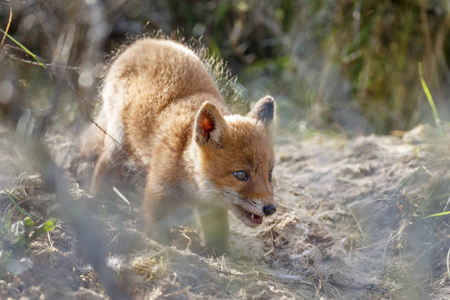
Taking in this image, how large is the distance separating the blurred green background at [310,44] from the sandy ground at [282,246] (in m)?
1.97

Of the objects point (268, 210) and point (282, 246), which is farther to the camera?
point (282, 246)

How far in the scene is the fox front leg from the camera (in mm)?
4754

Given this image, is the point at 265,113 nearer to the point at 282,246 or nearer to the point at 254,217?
the point at 254,217

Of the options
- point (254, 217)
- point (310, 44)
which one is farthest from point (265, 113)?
point (310, 44)

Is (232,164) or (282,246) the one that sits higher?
(232,164)

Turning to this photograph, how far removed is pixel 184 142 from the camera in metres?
4.76

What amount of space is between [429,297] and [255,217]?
1635 millimetres

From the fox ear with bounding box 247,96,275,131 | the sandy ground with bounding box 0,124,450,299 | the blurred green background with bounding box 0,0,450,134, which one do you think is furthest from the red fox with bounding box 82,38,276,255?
the blurred green background with bounding box 0,0,450,134

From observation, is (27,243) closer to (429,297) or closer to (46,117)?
(46,117)

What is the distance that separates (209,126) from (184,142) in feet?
1.30

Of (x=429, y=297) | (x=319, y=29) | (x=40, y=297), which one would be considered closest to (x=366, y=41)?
(x=319, y=29)

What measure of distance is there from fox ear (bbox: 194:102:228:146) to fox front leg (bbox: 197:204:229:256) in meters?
0.74

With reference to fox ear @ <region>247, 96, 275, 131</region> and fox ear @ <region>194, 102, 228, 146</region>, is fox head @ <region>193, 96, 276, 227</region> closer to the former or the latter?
fox ear @ <region>194, 102, 228, 146</region>

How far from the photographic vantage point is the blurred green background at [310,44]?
7715 millimetres
